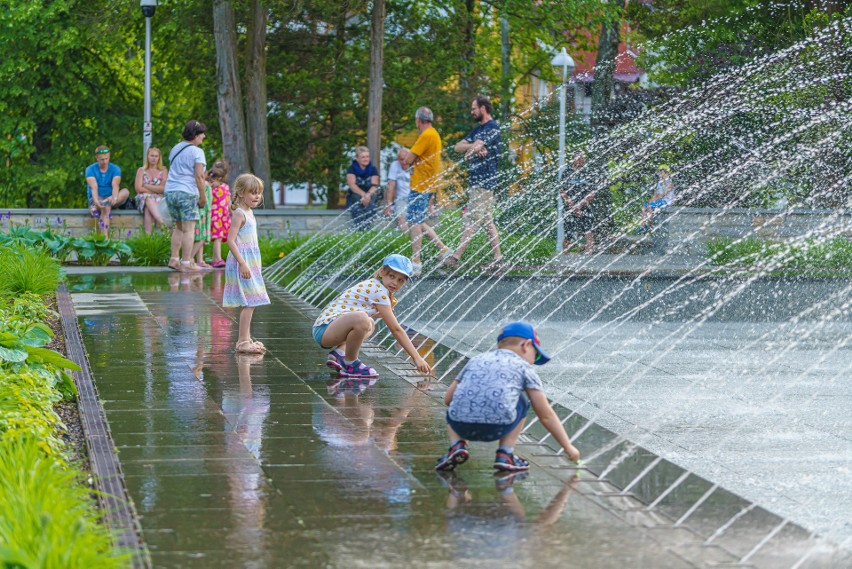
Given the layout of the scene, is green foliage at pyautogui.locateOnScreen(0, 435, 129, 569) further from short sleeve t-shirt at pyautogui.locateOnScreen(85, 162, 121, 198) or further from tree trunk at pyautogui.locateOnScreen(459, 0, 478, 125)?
tree trunk at pyautogui.locateOnScreen(459, 0, 478, 125)

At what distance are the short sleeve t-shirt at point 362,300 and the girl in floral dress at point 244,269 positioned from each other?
100cm

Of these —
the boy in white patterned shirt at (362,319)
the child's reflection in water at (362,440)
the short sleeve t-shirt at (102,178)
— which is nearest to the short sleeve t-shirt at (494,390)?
the child's reflection in water at (362,440)

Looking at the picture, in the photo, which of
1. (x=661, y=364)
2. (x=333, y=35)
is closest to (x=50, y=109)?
(x=333, y=35)

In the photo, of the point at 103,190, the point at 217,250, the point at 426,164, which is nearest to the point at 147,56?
the point at 103,190

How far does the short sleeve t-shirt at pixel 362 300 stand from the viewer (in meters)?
8.84

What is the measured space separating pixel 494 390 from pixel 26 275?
7.83 m

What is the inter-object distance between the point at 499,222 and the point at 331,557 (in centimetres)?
1752

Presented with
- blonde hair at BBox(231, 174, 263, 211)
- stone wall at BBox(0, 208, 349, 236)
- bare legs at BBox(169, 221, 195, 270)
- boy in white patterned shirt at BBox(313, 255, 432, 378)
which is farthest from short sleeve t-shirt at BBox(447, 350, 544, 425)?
stone wall at BBox(0, 208, 349, 236)

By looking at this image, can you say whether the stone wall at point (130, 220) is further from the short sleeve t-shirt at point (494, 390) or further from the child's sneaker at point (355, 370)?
the short sleeve t-shirt at point (494, 390)

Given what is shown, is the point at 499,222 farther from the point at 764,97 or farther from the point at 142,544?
the point at 142,544

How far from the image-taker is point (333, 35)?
2858cm

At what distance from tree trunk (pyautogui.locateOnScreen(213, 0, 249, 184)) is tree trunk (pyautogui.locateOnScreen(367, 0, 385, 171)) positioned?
2.84m

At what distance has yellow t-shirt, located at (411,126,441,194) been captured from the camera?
1634 centimetres

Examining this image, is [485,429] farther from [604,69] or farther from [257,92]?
[604,69]
